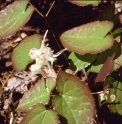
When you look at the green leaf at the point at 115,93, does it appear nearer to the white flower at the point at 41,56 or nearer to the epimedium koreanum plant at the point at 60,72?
the epimedium koreanum plant at the point at 60,72

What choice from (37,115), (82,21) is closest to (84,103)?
(37,115)

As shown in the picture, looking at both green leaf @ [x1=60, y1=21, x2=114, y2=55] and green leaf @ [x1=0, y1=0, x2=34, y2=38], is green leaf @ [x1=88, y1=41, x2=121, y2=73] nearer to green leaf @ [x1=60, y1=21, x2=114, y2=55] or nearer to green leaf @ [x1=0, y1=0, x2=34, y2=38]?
green leaf @ [x1=60, y1=21, x2=114, y2=55]

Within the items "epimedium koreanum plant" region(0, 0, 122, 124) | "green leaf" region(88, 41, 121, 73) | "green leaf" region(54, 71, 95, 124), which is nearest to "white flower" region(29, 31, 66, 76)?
"epimedium koreanum plant" region(0, 0, 122, 124)

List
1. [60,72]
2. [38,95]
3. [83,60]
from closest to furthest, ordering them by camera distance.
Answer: [60,72] → [38,95] → [83,60]

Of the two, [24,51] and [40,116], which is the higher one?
[24,51]

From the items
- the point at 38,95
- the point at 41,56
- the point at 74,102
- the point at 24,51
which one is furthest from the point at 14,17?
the point at 74,102

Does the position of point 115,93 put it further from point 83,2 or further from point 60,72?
point 83,2

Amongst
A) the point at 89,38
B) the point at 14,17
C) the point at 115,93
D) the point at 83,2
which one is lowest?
the point at 115,93
